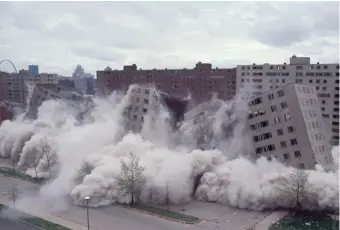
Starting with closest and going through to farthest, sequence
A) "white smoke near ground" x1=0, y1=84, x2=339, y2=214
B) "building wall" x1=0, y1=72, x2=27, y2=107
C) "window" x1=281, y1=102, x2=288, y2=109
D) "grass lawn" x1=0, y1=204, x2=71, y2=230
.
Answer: "grass lawn" x1=0, y1=204, x2=71, y2=230
"white smoke near ground" x1=0, y1=84, x2=339, y2=214
"window" x1=281, y1=102, x2=288, y2=109
"building wall" x1=0, y1=72, x2=27, y2=107

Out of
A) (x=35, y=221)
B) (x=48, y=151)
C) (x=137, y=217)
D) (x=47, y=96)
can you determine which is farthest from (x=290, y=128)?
(x=47, y=96)

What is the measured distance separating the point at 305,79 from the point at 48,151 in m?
32.9

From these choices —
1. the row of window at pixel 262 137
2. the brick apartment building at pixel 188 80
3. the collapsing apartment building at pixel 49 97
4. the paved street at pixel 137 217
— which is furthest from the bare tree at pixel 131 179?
the brick apartment building at pixel 188 80

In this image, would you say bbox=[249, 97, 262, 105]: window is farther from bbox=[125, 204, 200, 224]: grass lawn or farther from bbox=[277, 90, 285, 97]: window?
bbox=[125, 204, 200, 224]: grass lawn

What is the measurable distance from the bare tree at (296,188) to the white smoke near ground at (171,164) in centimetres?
43

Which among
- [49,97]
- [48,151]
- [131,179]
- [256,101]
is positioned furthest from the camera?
[49,97]

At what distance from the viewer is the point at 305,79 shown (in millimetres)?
46906

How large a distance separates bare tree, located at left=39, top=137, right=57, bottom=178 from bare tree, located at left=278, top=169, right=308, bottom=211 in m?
19.7

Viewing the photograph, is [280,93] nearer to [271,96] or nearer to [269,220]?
[271,96]

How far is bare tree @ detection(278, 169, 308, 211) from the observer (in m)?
23.0

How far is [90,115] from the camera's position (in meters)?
43.4

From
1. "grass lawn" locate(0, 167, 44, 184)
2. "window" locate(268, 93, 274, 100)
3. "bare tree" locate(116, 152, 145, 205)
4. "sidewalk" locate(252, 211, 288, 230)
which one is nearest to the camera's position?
"sidewalk" locate(252, 211, 288, 230)

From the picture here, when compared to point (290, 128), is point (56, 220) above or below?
below

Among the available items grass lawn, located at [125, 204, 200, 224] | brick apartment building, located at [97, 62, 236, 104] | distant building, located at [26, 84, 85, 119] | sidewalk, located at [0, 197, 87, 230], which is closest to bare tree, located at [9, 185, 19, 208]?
sidewalk, located at [0, 197, 87, 230]
